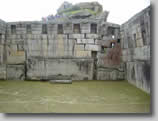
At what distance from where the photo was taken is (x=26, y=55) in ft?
22.9

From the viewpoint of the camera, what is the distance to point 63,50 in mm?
6902

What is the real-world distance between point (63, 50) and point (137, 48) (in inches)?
134

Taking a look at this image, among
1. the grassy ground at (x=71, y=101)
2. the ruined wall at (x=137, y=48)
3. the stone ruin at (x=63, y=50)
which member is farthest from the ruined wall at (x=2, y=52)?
the ruined wall at (x=137, y=48)

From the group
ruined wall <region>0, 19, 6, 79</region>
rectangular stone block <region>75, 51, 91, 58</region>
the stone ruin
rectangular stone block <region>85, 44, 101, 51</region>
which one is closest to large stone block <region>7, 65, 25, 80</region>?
the stone ruin

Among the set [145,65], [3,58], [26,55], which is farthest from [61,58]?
[145,65]

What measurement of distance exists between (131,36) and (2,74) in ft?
20.5

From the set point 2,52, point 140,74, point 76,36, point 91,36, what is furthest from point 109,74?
point 2,52

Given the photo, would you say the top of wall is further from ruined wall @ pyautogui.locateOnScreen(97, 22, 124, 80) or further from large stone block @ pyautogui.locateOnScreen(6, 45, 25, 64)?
large stone block @ pyautogui.locateOnScreen(6, 45, 25, 64)

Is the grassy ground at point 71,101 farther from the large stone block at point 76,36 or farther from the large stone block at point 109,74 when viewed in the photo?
the large stone block at point 76,36

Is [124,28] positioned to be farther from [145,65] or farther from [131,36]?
[145,65]

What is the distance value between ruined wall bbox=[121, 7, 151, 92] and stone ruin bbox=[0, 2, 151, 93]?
0.28 meters

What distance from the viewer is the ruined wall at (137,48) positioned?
4.54m

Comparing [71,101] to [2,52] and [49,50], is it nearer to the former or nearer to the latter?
[49,50]

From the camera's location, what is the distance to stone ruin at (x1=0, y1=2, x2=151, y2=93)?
6.82m
